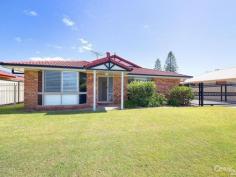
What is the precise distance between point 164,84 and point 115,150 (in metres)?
15.4

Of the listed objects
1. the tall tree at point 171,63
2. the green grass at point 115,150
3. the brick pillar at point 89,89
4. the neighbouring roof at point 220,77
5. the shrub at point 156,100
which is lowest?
the green grass at point 115,150

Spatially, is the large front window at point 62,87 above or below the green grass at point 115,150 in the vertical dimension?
above

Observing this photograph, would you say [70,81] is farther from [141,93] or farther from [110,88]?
[141,93]

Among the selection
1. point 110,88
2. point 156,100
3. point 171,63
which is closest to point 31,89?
point 110,88

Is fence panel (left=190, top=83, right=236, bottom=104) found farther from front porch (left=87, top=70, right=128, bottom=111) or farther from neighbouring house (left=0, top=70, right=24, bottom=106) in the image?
neighbouring house (left=0, top=70, right=24, bottom=106)

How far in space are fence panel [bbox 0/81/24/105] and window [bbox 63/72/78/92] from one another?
6907mm

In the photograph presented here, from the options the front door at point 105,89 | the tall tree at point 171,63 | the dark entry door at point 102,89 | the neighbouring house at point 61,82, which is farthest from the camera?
the tall tree at point 171,63

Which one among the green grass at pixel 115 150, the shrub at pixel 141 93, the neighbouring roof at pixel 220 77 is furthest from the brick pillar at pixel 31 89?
the neighbouring roof at pixel 220 77

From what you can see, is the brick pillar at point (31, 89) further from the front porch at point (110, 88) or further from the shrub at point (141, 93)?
the shrub at point (141, 93)

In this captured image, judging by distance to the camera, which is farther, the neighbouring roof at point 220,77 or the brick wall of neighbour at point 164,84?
the brick wall of neighbour at point 164,84

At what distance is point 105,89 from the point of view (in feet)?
60.7

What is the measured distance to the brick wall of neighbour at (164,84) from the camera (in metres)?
19.5

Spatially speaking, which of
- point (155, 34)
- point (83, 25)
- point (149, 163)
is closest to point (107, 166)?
point (149, 163)

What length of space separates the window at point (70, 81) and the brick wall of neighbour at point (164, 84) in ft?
28.7
